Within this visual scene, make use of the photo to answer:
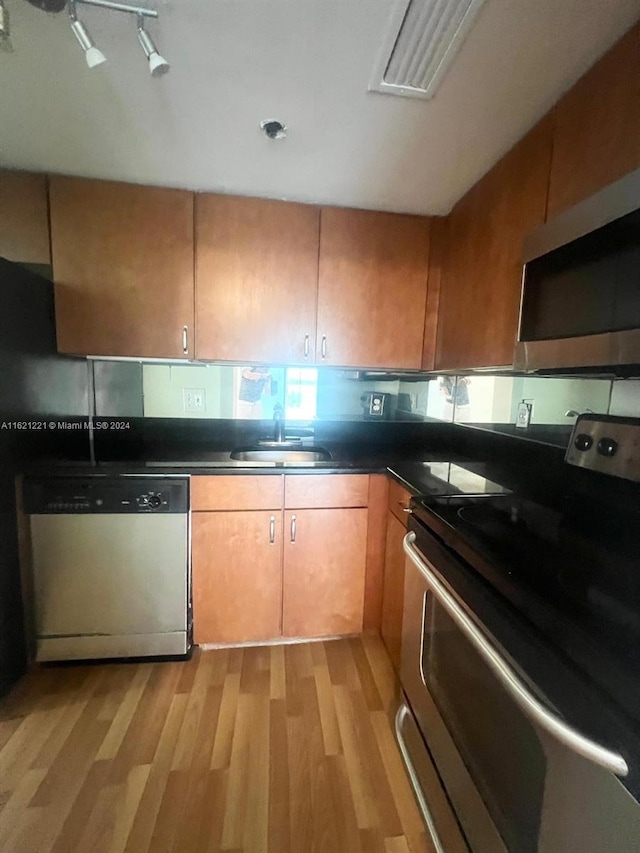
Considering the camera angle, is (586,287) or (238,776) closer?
(586,287)

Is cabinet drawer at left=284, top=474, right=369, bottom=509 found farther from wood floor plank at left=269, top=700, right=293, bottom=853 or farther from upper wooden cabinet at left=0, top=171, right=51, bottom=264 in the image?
upper wooden cabinet at left=0, top=171, right=51, bottom=264

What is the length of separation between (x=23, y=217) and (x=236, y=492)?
4.92 ft

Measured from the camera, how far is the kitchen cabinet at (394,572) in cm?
160

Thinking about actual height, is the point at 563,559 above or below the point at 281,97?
below

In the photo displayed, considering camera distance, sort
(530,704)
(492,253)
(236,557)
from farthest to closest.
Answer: (236,557) < (492,253) < (530,704)

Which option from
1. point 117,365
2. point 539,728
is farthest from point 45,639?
point 539,728

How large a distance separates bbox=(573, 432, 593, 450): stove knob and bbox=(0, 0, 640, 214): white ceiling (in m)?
0.97

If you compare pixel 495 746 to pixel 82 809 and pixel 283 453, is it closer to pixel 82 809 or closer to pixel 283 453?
pixel 82 809

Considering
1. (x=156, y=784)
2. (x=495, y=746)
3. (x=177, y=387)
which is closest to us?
(x=495, y=746)

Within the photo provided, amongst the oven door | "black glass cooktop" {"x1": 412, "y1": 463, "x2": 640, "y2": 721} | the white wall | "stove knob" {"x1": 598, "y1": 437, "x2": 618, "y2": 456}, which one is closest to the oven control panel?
"stove knob" {"x1": 598, "y1": 437, "x2": 618, "y2": 456}

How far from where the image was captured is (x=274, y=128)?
1284 mm

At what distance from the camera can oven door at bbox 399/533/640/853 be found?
529 mm

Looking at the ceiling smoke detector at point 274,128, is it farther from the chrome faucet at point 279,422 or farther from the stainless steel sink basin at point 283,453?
the stainless steel sink basin at point 283,453

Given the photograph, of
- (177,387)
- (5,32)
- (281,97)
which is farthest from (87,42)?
(177,387)
